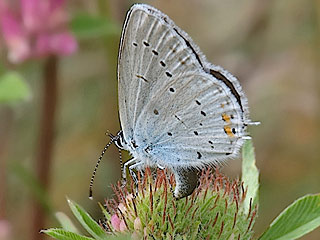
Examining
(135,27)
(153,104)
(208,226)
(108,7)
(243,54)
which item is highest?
(108,7)

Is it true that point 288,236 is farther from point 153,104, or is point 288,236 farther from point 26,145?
point 26,145

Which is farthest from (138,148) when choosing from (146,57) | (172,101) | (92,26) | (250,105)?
(250,105)

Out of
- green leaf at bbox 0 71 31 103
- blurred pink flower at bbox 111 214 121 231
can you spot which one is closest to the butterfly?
blurred pink flower at bbox 111 214 121 231

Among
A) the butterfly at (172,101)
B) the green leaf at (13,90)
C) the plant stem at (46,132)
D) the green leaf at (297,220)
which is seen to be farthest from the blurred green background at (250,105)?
the green leaf at (297,220)

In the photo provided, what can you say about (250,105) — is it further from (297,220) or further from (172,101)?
(297,220)

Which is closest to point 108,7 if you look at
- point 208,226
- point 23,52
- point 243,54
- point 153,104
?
point 23,52

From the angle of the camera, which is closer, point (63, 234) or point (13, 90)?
point (63, 234)

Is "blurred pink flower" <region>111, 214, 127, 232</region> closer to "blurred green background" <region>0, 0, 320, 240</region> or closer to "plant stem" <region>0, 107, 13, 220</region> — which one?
"plant stem" <region>0, 107, 13, 220</region>
